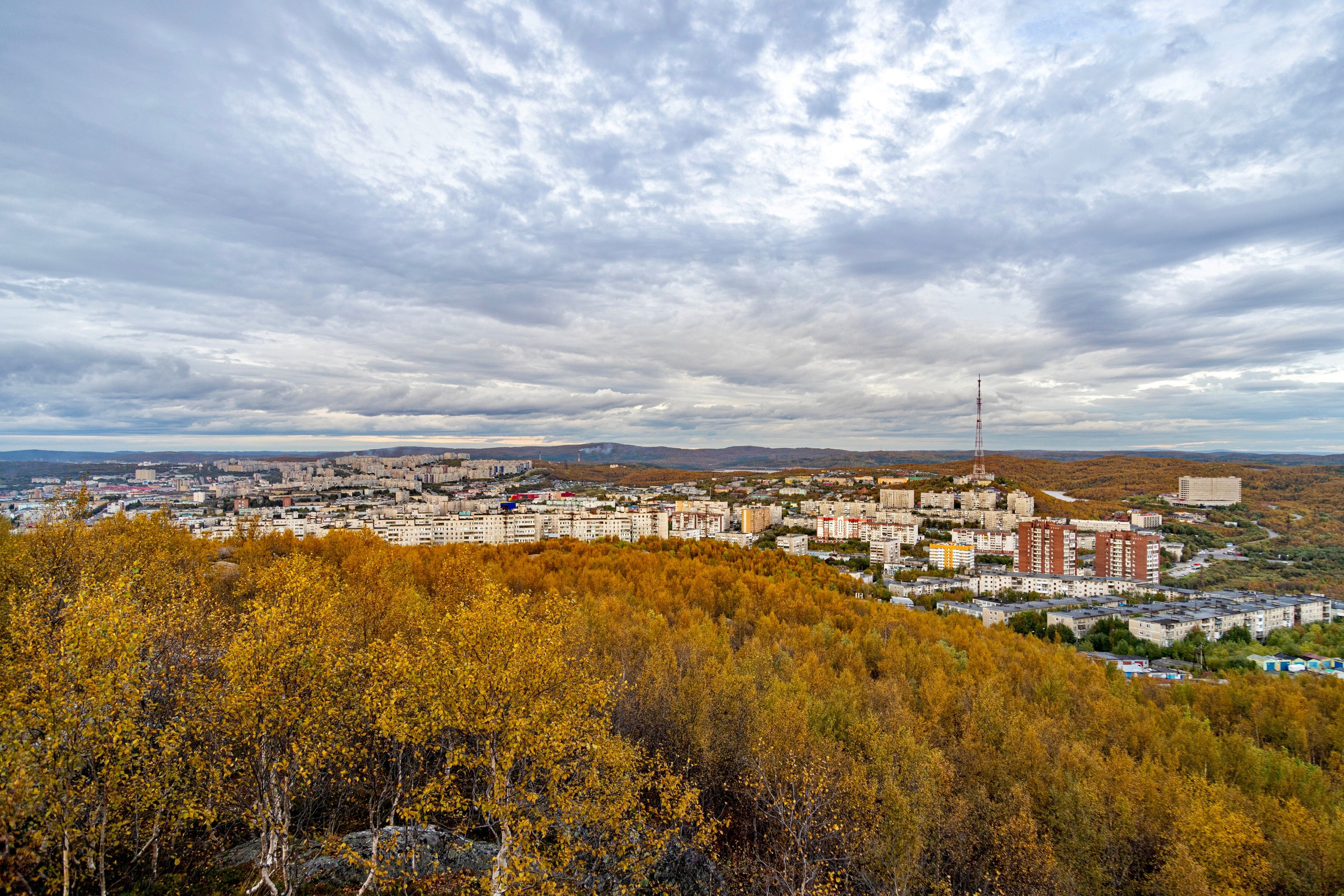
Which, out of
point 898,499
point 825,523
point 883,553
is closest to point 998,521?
point 898,499

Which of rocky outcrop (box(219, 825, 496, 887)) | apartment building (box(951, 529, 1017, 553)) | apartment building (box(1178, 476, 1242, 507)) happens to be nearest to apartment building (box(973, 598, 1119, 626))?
apartment building (box(951, 529, 1017, 553))

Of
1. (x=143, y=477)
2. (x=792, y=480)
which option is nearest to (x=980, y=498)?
(x=792, y=480)

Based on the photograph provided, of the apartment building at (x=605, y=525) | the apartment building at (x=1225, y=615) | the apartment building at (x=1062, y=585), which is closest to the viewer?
the apartment building at (x=1225, y=615)

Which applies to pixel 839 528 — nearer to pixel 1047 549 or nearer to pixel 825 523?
pixel 825 523

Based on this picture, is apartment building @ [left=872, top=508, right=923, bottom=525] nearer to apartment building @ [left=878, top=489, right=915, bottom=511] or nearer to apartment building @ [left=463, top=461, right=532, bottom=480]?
apartment building @ [left=878, top=489, right=915, bottom=511]

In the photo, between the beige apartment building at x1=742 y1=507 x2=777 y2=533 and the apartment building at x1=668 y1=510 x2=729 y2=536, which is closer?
the apartment building at x1=668 y1=510 x2=729 y2=536

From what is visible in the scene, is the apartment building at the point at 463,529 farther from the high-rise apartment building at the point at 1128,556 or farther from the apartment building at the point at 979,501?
the apartment building at the point at 979,501

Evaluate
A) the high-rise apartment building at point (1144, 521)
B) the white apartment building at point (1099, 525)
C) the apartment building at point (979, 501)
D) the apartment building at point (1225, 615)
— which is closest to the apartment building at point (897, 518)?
the apartment building at point (979, 501)
